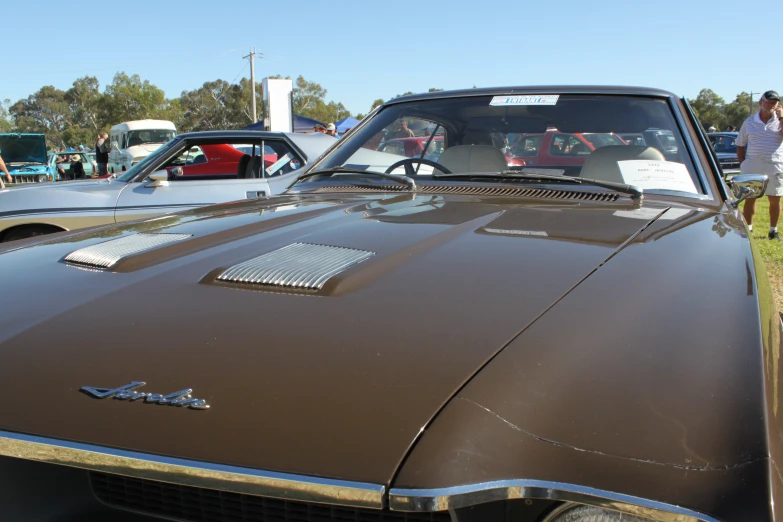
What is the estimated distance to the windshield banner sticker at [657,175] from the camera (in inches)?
90.7

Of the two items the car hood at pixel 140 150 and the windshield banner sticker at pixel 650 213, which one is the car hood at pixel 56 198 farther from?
the car hood at pixel 140 150

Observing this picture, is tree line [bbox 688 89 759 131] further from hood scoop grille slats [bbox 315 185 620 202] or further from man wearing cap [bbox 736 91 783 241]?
hood scoop grille slats [bbox 315 185 620 202]

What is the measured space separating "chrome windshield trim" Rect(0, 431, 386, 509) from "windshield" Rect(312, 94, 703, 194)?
5.99ft

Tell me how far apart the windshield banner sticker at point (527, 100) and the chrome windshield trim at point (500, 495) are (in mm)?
2055

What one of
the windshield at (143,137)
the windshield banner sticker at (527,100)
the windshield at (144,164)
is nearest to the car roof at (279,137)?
the windshield at (144,164)

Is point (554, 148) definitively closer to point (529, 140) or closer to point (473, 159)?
point (529, 140)

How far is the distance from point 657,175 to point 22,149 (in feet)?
86.9

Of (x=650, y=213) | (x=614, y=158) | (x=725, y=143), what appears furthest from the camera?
(x=725, y=143)

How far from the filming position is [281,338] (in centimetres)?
112

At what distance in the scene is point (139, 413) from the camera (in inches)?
38.1

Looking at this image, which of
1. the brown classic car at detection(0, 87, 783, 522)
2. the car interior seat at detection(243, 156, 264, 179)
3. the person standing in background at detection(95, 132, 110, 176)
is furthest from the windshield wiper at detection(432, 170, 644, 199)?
Answer: the person standing in background at detection(95, 132, 110, 176)

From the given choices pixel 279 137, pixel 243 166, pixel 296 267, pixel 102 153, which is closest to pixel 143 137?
pixel 102 153

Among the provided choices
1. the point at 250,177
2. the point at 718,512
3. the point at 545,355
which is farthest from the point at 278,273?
the point at 250,177

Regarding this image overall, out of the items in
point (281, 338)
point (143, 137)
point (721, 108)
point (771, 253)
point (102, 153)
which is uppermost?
point (721, 108)
